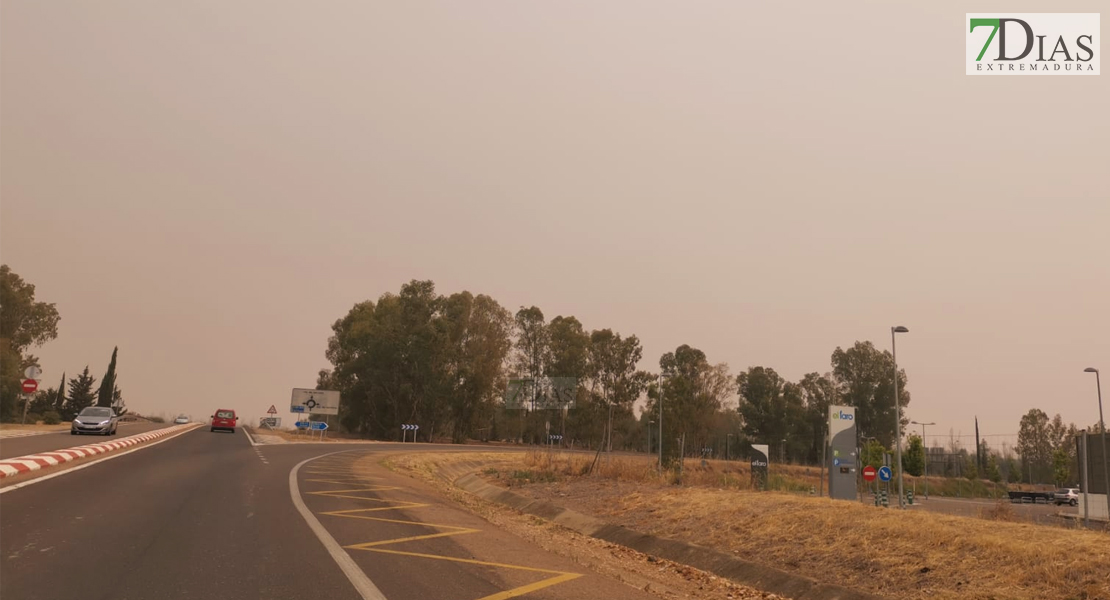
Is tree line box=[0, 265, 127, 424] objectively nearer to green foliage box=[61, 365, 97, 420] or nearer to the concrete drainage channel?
green foliage box=[61, 365, 97, 420]

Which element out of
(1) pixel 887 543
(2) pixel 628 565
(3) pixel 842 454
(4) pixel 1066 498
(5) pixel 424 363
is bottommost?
(4) pixel 1066 498

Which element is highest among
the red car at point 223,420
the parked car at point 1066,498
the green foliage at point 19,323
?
the green foliage at point 19,323

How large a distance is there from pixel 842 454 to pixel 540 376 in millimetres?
70877

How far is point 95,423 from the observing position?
3766cm

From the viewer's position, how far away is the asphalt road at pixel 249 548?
7.37 metres

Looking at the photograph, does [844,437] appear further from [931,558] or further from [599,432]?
[599,432]

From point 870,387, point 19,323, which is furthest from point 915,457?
point 19,323

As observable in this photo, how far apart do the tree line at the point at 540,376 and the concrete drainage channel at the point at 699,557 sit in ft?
183

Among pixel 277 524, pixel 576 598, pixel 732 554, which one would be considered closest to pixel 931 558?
pixel 732 554

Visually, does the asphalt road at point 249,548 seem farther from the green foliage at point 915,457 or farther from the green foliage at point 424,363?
the green foliage at point 915,457

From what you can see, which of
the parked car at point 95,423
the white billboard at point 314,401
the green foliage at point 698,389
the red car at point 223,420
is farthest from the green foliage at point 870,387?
the parked car at point 95,423

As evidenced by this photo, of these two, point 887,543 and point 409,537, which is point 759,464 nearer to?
point 887,543

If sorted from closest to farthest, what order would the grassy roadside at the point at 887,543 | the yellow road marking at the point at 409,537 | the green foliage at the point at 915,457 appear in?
1. the grassy roadside at the point at 887,543
2. the yellow road marking at the point at 409,537
3. the green foliage at the point at 915,457

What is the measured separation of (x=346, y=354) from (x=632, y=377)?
39277 mm
